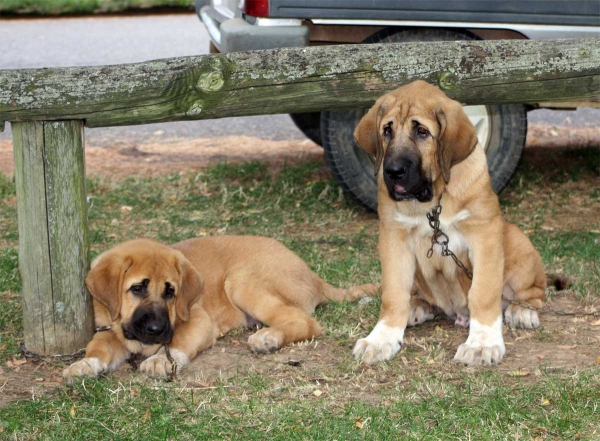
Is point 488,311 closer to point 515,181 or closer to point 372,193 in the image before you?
point 372,193

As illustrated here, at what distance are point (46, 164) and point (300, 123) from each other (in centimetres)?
470

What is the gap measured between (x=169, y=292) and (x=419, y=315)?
147cm

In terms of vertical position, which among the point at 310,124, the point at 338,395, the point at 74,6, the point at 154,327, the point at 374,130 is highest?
the point at 374,130

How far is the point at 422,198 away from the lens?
472 cm

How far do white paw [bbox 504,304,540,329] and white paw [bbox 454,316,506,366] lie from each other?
0.35 m

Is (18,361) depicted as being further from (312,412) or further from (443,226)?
(443,226)

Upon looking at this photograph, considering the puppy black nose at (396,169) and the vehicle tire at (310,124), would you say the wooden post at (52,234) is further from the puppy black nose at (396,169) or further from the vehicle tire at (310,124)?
the vehicle tire at (310,124)

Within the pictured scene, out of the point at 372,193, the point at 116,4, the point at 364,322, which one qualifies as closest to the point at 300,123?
the point at 372,193

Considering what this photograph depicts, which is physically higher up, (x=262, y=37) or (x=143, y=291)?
(x=262, y=37)

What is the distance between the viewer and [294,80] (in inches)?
192

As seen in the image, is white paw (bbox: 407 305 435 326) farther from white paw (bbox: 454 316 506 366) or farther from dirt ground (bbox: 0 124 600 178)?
dirt ground (bbox: 0 124 600 178)

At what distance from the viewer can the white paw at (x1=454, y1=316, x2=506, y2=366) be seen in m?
4.67

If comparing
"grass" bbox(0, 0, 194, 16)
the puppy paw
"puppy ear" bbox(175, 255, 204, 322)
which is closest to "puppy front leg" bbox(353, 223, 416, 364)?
the puppy paw

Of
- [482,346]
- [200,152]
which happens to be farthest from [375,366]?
[200,152]
